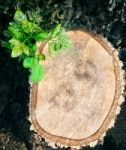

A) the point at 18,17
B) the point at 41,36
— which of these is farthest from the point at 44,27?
the point at 41,36

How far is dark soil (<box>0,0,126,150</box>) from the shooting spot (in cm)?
206

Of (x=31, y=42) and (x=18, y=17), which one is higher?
(x=18, y=17)

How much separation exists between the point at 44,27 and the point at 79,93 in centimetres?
43

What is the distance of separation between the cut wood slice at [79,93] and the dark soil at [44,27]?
10 cm

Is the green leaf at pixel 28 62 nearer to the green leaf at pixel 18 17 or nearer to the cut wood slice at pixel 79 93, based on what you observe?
the green leaf at pixel 18 17

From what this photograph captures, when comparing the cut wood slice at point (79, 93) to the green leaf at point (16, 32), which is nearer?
the green leaf at point (16, 32)

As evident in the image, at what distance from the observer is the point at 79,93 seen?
2.11 meters

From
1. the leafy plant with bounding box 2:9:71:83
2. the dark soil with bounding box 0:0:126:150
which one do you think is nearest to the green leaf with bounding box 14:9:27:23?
the leafy plant with bounding box 2:9:71:83

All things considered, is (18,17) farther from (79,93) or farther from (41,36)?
(79,93)

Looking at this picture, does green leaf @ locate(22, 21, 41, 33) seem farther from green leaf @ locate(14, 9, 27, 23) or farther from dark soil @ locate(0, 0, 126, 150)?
dark soil @ locate(0, 0, 126, 150)

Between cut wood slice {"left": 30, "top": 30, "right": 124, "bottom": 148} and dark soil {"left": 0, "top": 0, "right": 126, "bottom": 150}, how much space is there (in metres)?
0.10

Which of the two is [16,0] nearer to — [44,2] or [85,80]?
[44,2]

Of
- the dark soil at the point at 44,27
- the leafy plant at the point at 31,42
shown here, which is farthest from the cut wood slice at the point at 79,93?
the leafy plant at the point at 31,42

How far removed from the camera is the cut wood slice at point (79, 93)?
2.05 metres
